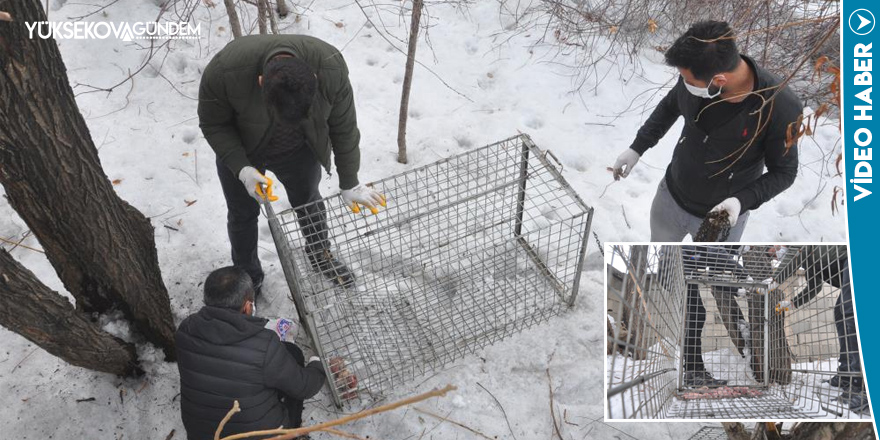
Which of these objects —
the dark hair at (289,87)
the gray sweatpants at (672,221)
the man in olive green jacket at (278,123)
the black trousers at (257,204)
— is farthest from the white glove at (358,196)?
the gray sweatpants at (672,221)

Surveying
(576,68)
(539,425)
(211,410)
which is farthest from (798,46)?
(211,410)

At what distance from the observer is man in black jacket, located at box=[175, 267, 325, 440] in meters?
2.21

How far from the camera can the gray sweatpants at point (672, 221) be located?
2.86m

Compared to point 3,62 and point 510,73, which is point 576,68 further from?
point 3,62

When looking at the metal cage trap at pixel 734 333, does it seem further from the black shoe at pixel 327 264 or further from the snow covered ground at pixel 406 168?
the black shoe at pixel 327 264

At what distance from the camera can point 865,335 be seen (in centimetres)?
192

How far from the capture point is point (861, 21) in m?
2.13

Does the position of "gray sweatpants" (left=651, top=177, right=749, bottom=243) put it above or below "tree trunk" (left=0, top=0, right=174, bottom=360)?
below

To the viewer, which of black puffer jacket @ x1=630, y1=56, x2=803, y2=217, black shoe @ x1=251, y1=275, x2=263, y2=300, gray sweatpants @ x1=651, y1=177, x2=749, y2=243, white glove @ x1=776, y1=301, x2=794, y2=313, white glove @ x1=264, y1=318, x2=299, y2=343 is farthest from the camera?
black shoe @ x1=251, y1=275, x2=263, y2=300

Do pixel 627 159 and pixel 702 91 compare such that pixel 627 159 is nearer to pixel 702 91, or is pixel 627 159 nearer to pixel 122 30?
pixel 702 91

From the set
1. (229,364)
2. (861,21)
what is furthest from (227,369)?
(861,21)

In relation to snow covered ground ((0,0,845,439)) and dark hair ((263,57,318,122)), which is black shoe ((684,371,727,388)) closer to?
snow covered ground ((0,0,845,439))

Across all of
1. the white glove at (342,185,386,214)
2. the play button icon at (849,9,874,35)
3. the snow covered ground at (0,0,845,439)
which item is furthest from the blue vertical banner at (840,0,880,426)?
the white glove at (342,185,386,214)

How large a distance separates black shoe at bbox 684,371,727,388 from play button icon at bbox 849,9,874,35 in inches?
60.3
